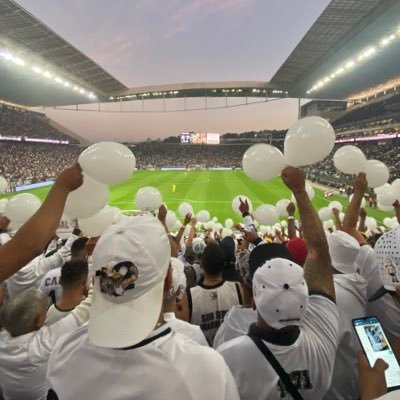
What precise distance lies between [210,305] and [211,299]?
64mm

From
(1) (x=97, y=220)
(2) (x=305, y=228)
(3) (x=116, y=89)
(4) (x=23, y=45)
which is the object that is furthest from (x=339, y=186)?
(3) (x=116, y=89)

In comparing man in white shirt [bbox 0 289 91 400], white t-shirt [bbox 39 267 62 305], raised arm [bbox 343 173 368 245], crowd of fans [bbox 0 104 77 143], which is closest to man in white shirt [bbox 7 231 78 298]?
white t-shirt [bbox 39 267 62 305]

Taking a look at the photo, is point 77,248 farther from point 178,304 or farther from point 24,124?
point 24,124

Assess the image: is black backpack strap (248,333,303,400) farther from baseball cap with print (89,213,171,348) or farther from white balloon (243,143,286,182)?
white balloon (243,143,286,182)

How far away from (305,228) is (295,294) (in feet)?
2.67

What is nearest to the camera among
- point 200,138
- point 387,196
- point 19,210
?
point 19,210

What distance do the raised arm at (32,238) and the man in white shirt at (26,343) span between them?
992 mm

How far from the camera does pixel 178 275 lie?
3.14m

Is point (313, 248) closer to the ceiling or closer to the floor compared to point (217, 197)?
closer to the ceiling

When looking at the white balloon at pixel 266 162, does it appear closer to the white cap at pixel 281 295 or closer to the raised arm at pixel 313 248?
the raised arm at pixel 313 248

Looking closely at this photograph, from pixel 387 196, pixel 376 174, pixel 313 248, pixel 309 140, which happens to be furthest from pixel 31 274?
pixel 387 196

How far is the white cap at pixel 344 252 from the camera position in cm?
326

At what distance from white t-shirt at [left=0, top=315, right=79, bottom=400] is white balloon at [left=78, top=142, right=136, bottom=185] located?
1.53m

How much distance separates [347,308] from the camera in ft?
9.13
